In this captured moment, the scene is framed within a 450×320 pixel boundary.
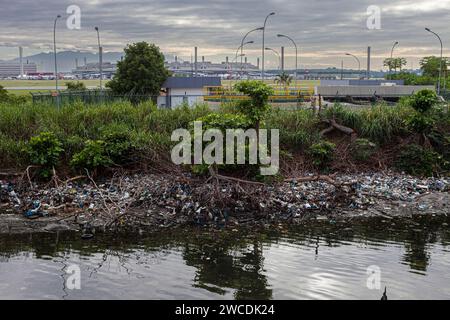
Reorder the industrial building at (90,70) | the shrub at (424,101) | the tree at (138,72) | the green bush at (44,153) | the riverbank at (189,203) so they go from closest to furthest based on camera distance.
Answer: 1. the riverbank at (189,203)
2. the green bush at (44,153)
3. the shrub at (424,101)
4. the tree at (138,72)
5. the industrial building at (90,70)

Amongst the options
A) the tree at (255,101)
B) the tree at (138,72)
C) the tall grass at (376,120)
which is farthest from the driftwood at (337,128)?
the tree at (138,72)

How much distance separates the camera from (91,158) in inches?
622

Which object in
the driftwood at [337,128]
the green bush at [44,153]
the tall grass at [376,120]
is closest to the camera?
the green bush at [44,153]

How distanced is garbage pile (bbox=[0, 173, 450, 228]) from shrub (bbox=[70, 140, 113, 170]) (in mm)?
605

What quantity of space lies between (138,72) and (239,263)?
30.1 m

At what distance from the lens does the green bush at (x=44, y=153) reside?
1564 centimetres

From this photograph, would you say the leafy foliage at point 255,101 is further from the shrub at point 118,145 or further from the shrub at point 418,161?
the shrub at point 418,161

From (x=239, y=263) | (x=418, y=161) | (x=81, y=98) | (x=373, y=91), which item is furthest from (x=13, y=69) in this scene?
(x=239, y=263)

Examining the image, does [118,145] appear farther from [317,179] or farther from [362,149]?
[362,149]

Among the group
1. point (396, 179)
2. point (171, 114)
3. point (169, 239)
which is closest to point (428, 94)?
point (396, 179)

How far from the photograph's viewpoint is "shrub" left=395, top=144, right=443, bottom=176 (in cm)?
1791

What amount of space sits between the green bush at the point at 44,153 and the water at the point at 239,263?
399 cm

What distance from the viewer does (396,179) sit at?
17.1 meters
